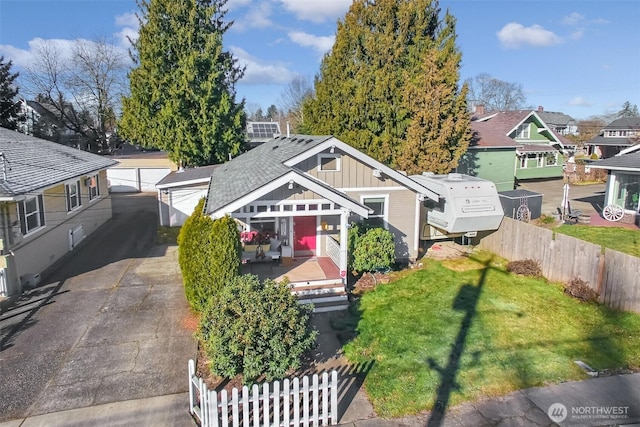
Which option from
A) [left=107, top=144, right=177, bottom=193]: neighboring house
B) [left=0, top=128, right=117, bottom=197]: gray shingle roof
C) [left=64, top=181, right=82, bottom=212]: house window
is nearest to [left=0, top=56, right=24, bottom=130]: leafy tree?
[left=107, top=144, right=177, bottom=193]: neighboring house

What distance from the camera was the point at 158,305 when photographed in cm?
1270

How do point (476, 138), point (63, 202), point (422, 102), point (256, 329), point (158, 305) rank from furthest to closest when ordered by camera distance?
point (476, 138) < point (422, 102) < point (63, 202) < point (158, 305) < point (256, 329)

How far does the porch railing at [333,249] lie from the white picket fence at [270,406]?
6.51 metres

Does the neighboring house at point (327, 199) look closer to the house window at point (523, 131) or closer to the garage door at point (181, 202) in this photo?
the garage door at point (181, 202)

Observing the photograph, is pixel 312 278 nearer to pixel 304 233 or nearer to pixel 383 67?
pixel 304 233

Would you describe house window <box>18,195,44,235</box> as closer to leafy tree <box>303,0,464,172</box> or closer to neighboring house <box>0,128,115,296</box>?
neighboring house <box>0,128,115,296</box>

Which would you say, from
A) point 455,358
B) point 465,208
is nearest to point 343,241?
point 455,358

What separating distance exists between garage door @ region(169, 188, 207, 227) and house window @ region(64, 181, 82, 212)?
14.0 feet

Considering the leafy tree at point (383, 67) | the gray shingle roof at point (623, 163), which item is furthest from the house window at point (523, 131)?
the leafy tree at point (383, 67)

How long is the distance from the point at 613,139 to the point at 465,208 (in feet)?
150

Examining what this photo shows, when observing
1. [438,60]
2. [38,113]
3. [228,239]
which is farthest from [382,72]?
[38,113]

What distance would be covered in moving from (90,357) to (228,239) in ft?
13.6

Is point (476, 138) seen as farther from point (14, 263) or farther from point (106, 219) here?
point (14, 263)

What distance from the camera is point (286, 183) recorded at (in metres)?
12.5
